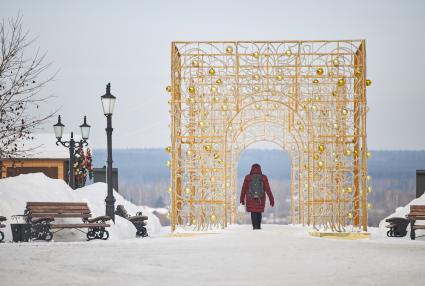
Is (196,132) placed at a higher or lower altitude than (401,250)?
higher

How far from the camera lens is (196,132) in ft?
75.6

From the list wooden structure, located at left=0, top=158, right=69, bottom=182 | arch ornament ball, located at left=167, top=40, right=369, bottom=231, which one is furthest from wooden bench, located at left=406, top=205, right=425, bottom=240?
wooden structure, located at left=0, top=158, right=69, bottom=182

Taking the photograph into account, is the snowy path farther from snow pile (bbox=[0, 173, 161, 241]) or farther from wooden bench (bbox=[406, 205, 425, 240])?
wooden bench (bbox=[406, 205, 425, 240])

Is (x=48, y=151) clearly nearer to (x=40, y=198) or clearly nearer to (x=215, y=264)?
(x=40, y=198)

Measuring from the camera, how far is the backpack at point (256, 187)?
65.6 feet

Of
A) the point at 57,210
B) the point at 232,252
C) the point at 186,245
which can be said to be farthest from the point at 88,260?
the point at 57,210

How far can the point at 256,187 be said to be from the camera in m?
20.1

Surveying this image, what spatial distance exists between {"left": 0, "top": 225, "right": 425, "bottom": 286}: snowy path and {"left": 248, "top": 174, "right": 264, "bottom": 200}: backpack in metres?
5.23

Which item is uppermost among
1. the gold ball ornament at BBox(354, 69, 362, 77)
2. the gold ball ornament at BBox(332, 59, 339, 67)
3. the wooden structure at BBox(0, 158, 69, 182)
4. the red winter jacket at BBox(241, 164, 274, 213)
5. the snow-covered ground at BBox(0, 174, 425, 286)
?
the gold ball ornament at BBox(332, 59, 339, 67)

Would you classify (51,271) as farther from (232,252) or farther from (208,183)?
(208,183)

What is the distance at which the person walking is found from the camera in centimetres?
2002

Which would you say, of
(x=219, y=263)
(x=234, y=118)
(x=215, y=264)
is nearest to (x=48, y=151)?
(x=234, y=118)

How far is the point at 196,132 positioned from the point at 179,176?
174 cm

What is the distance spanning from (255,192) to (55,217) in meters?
4.86
